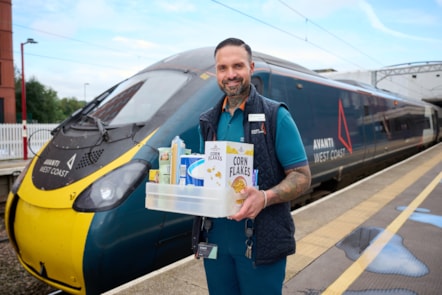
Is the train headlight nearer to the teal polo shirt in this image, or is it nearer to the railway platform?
the railway platform

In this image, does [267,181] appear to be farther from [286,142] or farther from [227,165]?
[227,165]

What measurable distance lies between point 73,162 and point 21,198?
2.21 feet

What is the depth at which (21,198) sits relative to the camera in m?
3.68

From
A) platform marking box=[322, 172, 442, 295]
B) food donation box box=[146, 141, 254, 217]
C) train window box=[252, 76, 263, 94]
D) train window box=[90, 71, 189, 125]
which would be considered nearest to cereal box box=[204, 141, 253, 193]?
food donation box box=[146, 141, 254, 217]

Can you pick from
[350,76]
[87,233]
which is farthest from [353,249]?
[350,76]

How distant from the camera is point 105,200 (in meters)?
3.10

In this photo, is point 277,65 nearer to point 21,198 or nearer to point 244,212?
point 21,198

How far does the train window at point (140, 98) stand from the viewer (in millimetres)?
3971

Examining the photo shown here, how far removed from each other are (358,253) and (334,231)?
726 mm

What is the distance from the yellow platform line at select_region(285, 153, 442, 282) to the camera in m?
3.65

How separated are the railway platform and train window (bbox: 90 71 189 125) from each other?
1547 millimetres

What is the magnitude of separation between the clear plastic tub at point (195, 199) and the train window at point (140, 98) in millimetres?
2113

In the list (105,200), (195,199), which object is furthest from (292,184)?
(105,200)

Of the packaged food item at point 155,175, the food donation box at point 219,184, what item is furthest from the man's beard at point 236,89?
the packaged food item at point 155,175
